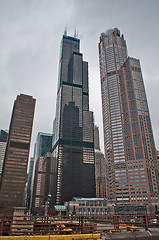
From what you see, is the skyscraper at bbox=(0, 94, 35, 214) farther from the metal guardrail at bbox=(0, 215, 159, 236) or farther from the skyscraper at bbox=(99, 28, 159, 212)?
the metal guardrail at bbox=(0, 215, 159, 236)

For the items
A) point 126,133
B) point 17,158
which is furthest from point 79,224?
point 17,158

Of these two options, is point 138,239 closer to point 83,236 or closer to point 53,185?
point 83,236

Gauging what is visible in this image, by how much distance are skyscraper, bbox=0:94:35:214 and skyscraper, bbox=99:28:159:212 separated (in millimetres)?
73521

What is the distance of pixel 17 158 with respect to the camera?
157 metres

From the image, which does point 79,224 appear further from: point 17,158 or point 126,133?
point 17,158

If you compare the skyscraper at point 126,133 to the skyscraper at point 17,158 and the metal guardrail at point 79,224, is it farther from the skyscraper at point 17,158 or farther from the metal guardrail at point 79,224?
the metal guardrail at point 79,224

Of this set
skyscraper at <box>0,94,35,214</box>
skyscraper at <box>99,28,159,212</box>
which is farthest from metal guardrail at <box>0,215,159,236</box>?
skyscraper at <box>0,94,35,214</box>

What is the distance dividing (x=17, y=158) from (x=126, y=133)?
9782 cm

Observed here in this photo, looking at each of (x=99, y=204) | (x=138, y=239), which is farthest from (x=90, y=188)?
(x=138, y=239)

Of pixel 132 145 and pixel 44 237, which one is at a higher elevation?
pixel 132 145

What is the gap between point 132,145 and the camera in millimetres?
138125

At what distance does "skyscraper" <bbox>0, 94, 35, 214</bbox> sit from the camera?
142m

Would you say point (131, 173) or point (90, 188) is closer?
point (131, 173)

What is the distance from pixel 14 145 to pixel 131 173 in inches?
4113
